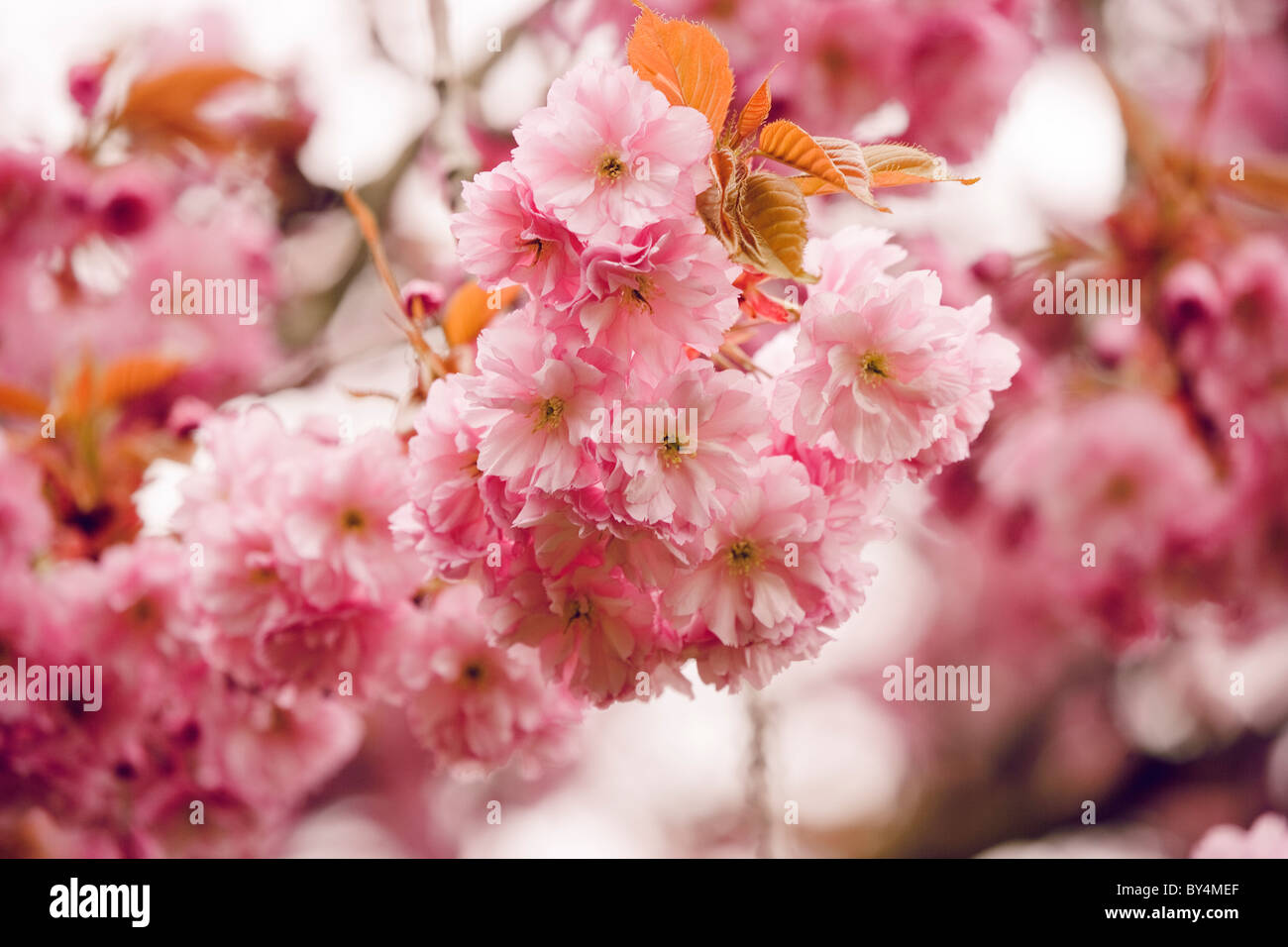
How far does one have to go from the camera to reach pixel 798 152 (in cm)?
46

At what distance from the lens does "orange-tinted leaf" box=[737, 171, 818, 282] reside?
17.6 inches

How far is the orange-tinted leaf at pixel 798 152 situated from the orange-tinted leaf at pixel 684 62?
0.03 metres

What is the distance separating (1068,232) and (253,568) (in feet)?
2.99

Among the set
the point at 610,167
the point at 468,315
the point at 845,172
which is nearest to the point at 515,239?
the point at 610,167

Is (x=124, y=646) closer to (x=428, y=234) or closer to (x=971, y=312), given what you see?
(x=428, y=234)

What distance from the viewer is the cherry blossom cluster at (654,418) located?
1.42 feet

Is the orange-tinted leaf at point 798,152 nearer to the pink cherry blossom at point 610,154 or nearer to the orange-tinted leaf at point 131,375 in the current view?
the pink cherry blossom at point 610,154

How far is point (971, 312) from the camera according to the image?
1.61ft

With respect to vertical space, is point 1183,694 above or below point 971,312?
below

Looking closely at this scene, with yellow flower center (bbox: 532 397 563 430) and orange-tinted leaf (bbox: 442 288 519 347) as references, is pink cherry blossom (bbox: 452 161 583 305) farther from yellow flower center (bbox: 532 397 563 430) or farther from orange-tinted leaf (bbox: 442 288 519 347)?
orange-tinted leaf (bbox: 442 288 519 347)

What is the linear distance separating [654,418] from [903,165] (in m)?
0.18

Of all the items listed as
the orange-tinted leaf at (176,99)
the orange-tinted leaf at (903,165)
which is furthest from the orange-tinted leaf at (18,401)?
the orange-tinted leaf at (903,165)

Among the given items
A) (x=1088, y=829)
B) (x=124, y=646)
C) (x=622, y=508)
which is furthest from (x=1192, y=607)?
(x=124, y=646)

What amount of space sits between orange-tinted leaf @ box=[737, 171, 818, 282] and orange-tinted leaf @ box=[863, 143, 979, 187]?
0.05 meters
